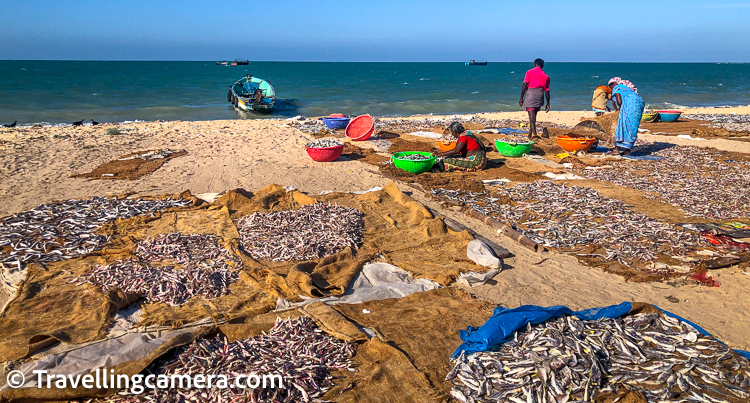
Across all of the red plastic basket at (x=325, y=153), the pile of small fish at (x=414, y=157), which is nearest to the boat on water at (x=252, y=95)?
the red plastic basket at (x=325, y=153)

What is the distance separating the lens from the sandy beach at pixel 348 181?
4902 millimetres

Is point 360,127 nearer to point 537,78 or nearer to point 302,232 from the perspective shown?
point 537,78

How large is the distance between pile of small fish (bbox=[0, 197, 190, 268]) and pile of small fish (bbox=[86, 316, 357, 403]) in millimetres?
3142

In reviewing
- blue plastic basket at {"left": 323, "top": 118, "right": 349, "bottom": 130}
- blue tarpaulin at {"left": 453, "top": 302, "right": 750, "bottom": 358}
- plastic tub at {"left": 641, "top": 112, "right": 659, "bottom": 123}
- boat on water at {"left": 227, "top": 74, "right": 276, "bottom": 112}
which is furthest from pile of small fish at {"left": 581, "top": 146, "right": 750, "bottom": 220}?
boat on water at {"left": 227, "top": 74, "right": 276, "bottom": 112}

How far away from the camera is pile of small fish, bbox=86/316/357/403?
3205 mm

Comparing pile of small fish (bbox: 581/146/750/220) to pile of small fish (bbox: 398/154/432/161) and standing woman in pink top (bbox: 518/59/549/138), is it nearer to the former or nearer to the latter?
standing woman in pink top (bbox: 518/59/549/138)

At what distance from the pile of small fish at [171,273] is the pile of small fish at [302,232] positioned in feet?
1.57

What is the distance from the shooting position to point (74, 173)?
9.71 m

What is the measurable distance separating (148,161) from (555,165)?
32.9 ft

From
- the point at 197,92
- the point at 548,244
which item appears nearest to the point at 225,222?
the point at 548,244

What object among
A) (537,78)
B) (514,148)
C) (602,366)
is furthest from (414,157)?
(602,366)

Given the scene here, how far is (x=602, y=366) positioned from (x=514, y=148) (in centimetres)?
864

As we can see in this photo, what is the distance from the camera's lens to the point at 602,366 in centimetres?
337

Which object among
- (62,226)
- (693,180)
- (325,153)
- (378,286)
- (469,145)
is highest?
(469,145)
